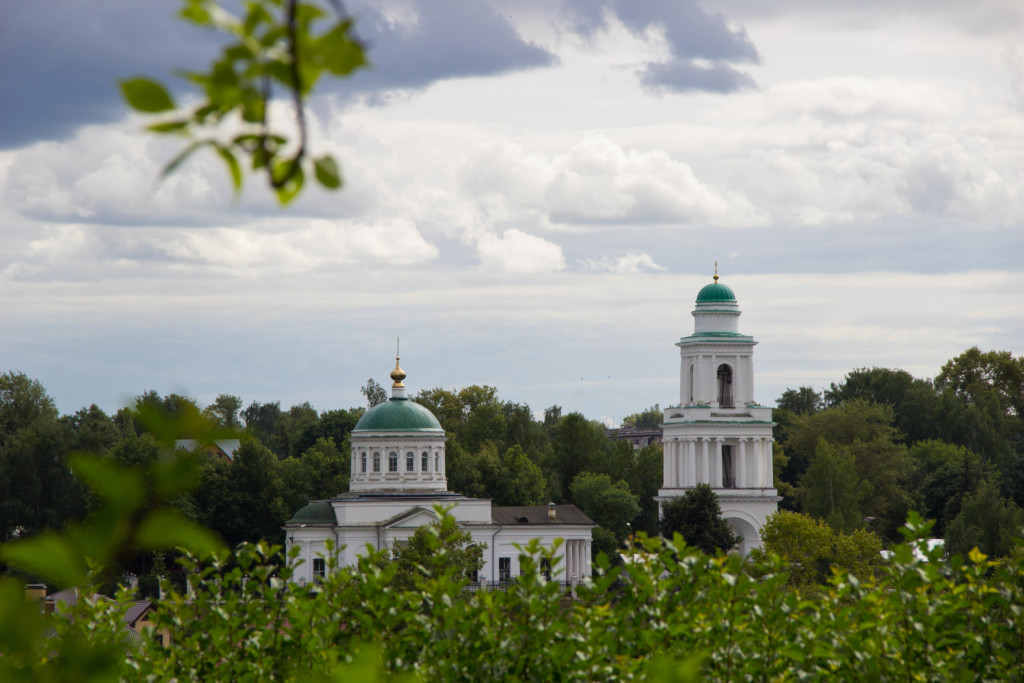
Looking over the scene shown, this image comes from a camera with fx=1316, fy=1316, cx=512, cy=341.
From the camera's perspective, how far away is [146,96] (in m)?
2.17

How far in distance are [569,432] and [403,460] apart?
17140mm

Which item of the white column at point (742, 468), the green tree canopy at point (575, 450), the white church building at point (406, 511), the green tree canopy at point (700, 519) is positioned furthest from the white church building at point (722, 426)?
the green tree canopy at point (575, 450)

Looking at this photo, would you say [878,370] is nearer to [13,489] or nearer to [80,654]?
[13,489]

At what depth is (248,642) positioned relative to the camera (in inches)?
358

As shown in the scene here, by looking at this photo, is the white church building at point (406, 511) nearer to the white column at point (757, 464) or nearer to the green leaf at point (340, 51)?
the white column at point (757, 464)

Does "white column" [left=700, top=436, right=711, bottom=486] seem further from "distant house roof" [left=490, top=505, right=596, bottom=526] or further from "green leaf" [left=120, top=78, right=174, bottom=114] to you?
"green leaf" [left=120, top=78, right=174, bottom=114]

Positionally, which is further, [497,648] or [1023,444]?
[1023,444]

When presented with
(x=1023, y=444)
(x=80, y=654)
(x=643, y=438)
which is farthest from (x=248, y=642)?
(x=643, y=438)

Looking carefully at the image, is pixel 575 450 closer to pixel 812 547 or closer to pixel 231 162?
pixel 812 547

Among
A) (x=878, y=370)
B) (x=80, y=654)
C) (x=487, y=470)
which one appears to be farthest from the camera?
(x=878, y=370)

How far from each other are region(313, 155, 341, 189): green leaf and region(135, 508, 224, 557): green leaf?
754 millimetres

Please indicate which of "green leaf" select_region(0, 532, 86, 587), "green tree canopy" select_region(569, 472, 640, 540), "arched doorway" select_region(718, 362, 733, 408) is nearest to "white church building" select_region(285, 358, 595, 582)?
"green tree canopy" select_region(569, 472, 640, 540)

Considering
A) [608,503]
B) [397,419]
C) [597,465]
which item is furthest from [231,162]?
[597,465]

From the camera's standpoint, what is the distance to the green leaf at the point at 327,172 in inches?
91.5
